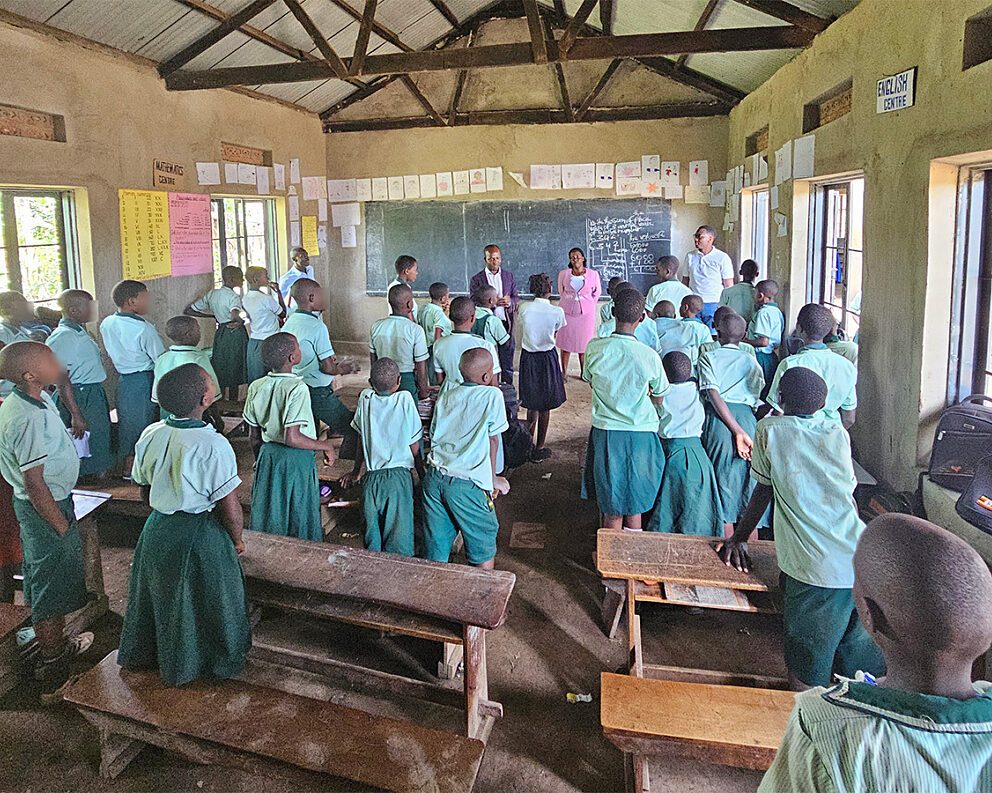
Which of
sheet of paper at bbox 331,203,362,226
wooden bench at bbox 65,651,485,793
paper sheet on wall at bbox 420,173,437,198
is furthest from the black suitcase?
sheet of paper at bbox 331,203,362,226

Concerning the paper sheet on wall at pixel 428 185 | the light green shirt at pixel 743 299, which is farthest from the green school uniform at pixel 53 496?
the paper sheet on wall at pixel 428 185

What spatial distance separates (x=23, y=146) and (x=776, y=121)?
5188 millimetres

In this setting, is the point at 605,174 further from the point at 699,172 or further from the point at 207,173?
the point at 207,173

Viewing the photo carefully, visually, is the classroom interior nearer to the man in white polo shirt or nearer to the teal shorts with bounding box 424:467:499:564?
the teal shorts with bounding box 424:467:499:564

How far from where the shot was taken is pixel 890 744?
0.95 m

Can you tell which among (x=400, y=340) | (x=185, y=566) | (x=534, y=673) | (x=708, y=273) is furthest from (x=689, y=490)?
(x=708, y=273)

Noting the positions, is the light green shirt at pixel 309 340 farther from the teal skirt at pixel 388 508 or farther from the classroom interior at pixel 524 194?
the teal skirt at pixel 388 508

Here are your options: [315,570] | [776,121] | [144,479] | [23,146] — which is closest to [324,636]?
[315,570]

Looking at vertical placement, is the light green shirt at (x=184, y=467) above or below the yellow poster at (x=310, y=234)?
below

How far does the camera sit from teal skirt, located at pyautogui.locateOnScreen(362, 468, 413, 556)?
303cm

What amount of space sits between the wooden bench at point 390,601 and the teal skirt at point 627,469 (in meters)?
0.95

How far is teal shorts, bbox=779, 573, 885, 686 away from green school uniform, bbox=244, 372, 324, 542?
6.30 ft

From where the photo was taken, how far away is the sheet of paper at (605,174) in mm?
7941

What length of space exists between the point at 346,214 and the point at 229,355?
135 inches
